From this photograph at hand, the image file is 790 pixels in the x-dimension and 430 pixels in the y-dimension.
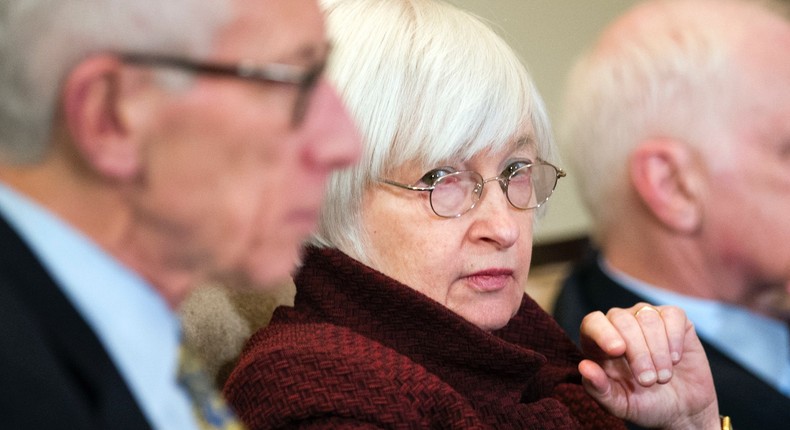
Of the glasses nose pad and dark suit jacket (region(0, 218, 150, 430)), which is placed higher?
dark suit jacket (region(0, 218, 150, 430))

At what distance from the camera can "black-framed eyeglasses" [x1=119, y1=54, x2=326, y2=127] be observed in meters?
0.75

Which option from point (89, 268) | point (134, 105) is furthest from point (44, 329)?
point (134, 105)

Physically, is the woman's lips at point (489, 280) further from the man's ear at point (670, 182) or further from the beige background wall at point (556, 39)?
the beige background wall at point (556, 39)

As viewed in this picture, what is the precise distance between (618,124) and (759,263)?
349mm

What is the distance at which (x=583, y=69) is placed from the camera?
1882mm

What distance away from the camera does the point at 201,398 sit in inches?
32.2

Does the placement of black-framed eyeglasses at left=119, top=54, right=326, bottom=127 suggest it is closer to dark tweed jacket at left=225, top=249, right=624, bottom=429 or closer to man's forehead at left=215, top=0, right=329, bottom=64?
man's forehead at left=215, top=0, right=329, bottom=64

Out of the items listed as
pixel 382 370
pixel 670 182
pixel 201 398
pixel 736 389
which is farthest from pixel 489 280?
pixel 201 398

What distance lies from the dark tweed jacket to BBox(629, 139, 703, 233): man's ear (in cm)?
33

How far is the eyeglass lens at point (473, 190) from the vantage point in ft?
5.11

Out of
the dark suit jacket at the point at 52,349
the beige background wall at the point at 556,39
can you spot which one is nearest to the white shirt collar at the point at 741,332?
the dark suit jacket at the point at 52,349

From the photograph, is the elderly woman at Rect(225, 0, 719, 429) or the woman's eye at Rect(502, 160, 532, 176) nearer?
the elderly woman at Rect(225, 0, 719, 429)

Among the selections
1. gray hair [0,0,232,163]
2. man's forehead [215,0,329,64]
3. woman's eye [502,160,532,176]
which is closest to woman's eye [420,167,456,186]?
woman's eye [502,160,532,176]

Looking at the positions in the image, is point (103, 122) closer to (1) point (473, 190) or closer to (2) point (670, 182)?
(1) point (473, 190)
